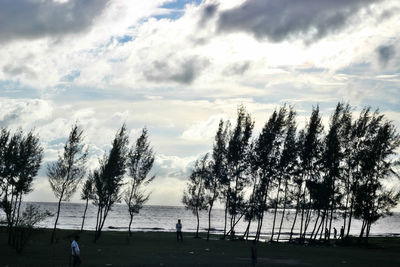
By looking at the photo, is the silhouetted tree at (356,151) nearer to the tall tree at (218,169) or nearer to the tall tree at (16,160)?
the tall tree at (218,169)

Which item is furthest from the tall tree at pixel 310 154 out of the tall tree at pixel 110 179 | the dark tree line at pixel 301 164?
the tall tree at pixel 110 179

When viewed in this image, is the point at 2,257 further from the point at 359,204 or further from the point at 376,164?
the point at 376,164

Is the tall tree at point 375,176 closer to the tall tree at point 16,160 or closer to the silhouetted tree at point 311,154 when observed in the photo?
the silhouetted tree at point 311,154

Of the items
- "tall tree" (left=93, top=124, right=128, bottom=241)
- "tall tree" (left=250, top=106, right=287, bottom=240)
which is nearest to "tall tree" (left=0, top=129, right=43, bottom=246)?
"tall tree" (left=93, top=124, right=128, bottom=241)

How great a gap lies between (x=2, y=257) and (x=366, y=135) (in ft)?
157

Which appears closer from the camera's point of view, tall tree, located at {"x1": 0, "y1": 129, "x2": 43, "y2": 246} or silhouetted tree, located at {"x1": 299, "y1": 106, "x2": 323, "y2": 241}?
tall tree, located at {"x1": 0, "y1": 129, "x2": 43, "y2": 246}

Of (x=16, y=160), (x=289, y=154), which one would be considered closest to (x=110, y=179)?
(x=16, y=160)

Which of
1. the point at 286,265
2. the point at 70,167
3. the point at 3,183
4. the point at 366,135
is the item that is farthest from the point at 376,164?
the point at 3,183

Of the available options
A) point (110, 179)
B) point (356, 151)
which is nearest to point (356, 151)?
point (356, 151)

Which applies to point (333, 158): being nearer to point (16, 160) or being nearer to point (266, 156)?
point (266, 156)

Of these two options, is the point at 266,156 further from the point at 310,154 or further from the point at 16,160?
the point at 16,160

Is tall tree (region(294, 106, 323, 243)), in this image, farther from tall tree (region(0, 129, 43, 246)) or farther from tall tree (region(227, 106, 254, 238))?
tall tree (region(0, 129, 43, 246))

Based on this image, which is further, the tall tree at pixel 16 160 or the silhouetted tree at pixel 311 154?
the silhouetted tree at pixel 311 154

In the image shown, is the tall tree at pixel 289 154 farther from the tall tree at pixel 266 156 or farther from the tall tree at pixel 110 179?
the tall tree at pixel 110 179
